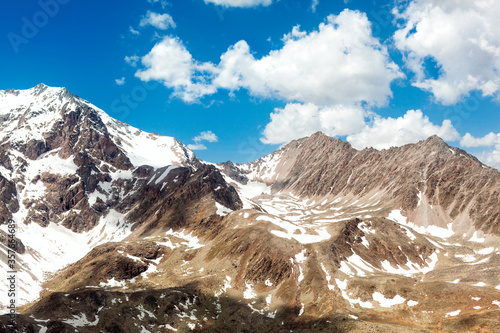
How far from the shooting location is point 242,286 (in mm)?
126812

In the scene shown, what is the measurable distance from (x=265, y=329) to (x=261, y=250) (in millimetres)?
44602

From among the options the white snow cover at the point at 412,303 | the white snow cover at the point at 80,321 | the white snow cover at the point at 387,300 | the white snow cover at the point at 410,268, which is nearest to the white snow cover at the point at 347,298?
the white snow cover at the point at 387,300

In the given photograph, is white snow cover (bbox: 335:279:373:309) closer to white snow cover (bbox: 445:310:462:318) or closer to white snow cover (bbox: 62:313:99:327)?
white snow cover (bbox: 445:310:462:318)

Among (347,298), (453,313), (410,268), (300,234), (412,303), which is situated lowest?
(347,298)

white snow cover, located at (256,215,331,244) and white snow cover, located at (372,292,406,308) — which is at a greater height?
white snow cover, located at (256,215,331,244)

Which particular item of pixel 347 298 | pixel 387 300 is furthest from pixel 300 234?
pixel 387 300

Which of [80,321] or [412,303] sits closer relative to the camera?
[80,321]

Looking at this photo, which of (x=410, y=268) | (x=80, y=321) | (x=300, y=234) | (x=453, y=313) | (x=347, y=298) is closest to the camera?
(x=80, y=321)

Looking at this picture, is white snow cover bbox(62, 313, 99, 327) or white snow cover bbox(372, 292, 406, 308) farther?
white snow cover bbox(372, 292, 406, 308)

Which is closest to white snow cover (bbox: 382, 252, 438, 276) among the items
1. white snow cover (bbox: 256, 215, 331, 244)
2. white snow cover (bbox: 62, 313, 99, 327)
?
white snow cover (bbox: 256, 215, 331, 244)

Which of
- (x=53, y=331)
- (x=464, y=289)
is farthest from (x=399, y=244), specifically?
(x=53, y=331)

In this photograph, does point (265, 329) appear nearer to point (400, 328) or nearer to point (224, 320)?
point (224, 320)

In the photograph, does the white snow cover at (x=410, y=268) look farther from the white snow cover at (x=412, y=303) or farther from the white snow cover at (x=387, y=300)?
the white snow cover at (x=412, y=303)

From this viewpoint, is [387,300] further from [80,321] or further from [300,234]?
[80,321]
